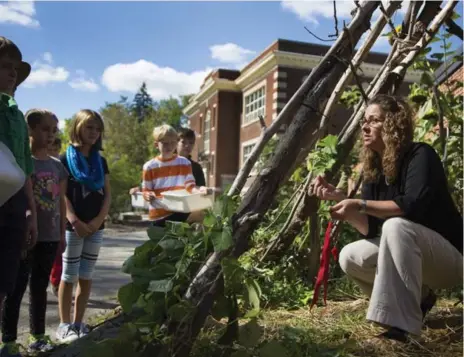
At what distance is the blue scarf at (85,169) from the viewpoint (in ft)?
11.3

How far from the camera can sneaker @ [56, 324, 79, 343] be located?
3086 mm

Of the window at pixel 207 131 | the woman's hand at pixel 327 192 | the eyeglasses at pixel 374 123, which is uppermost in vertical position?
the window at pixel 207 131

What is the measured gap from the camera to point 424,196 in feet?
7.67

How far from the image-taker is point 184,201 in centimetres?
418

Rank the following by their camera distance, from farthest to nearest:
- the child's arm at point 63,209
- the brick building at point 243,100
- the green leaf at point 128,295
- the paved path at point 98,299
Answer: 1. the brick building at point 243,100
2. the paved path at point 98,299
3. the child's arm at point 63,209
4. the green leaf at point 128,295

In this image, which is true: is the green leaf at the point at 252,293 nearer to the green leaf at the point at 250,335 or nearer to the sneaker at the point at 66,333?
the green leaf at the point at 250,335

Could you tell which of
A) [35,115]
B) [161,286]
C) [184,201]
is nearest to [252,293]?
[161,286]

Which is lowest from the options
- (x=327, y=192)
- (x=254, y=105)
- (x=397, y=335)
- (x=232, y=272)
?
(x=397, y=335)

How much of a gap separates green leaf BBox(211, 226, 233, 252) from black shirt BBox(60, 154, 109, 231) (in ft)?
6.08

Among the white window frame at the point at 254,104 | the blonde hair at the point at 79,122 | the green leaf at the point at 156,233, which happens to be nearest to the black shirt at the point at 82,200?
the blonde hair at the point at 79,122

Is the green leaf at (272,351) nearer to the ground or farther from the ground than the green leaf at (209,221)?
nearer to the ground

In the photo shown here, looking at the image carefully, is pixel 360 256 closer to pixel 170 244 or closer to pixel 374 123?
pixel 374 123

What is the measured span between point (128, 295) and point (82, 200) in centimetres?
173

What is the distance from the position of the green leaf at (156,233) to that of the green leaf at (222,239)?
271 mm
